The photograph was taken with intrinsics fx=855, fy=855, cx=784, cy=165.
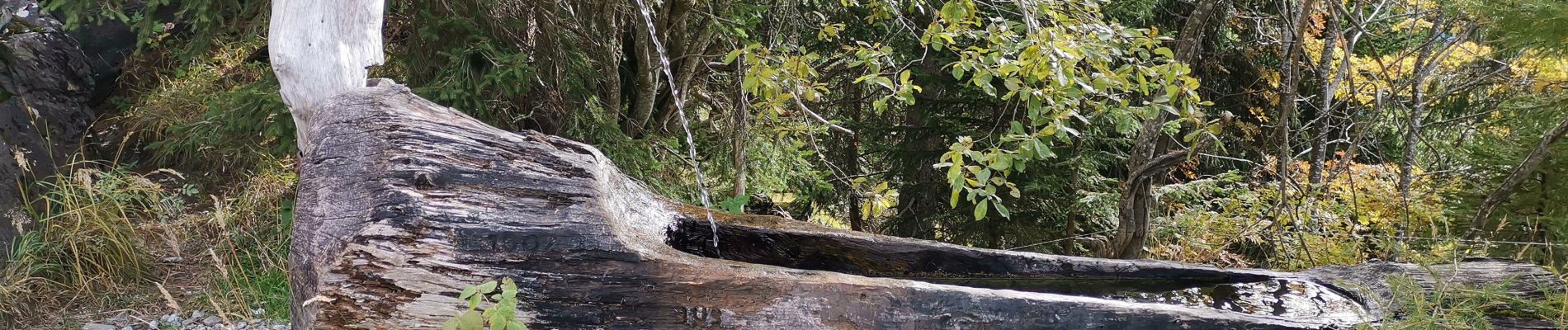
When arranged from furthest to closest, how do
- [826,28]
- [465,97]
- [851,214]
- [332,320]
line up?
1. [851,214]
2. [465,97]
3. [826,28]
4. [332,320]

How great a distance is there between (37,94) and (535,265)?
552 centimetres

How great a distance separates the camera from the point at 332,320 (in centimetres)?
188

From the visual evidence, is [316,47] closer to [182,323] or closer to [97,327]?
[182,323]

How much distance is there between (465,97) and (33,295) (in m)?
2.32

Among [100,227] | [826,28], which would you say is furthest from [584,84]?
[100,227]

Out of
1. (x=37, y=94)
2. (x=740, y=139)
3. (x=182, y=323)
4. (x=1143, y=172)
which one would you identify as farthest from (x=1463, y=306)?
(x=37, y=94)

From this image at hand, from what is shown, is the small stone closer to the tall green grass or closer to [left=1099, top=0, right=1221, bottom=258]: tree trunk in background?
the tall green grass

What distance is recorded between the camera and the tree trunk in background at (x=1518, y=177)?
12.4 ft

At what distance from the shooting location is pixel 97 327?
13.3 feet

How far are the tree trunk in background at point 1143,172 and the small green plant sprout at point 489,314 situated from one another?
10.2 ft

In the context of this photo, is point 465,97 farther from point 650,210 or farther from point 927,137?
point 927,137

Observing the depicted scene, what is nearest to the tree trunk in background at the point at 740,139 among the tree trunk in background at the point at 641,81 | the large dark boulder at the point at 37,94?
the tree trunk in background at the point at 641,81

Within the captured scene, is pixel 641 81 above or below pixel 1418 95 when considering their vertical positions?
below

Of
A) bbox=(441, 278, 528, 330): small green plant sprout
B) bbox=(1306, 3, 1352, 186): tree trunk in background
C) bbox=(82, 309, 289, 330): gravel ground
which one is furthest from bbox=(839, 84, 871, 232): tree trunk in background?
bbox=(441, 278, 528, 330): small green plant sprout
